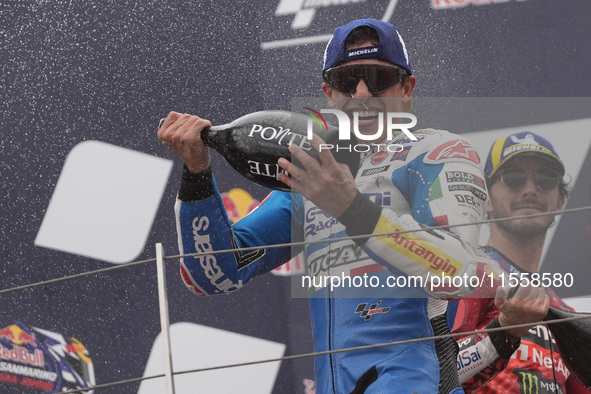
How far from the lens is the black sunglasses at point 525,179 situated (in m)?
2.05

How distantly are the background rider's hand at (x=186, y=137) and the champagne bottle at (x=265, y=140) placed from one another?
0.02m

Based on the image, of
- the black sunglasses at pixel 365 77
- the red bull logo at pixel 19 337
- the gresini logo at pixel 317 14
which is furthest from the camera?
the gresini logo at pixel 317 14

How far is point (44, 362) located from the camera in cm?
215

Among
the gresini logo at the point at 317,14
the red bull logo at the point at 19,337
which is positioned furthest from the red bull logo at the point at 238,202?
the red bull logo at the point at 19,337

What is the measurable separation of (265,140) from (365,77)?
0.22 metres

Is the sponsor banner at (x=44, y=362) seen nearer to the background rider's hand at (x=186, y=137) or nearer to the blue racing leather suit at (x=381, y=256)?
the blue racing leather suit at (x=381, y=256)

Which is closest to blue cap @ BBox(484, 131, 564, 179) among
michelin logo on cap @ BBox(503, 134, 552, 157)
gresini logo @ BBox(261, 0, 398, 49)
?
michelin logo on cap @ BBox(503, 134, 552, 157)

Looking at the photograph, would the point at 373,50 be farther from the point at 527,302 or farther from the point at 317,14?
the point at 317,14

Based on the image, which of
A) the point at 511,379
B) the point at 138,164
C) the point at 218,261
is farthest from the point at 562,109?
the point at 218,261

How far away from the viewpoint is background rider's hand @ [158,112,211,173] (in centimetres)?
131

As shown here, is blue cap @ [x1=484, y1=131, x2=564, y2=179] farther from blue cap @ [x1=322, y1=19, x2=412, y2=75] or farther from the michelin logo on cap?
blue cap @ [x1=322, y1=19, x2=412, y2=75]

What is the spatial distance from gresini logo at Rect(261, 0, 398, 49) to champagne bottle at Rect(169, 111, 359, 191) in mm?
989

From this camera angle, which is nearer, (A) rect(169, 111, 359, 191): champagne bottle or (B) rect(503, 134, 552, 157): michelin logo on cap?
(A) rect(169, 111, 359, 191): champagne bottle

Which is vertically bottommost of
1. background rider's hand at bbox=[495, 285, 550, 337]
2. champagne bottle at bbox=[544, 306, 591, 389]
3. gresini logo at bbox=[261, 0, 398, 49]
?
champagne bottle at bbox=[544, 306, 591, 389]
